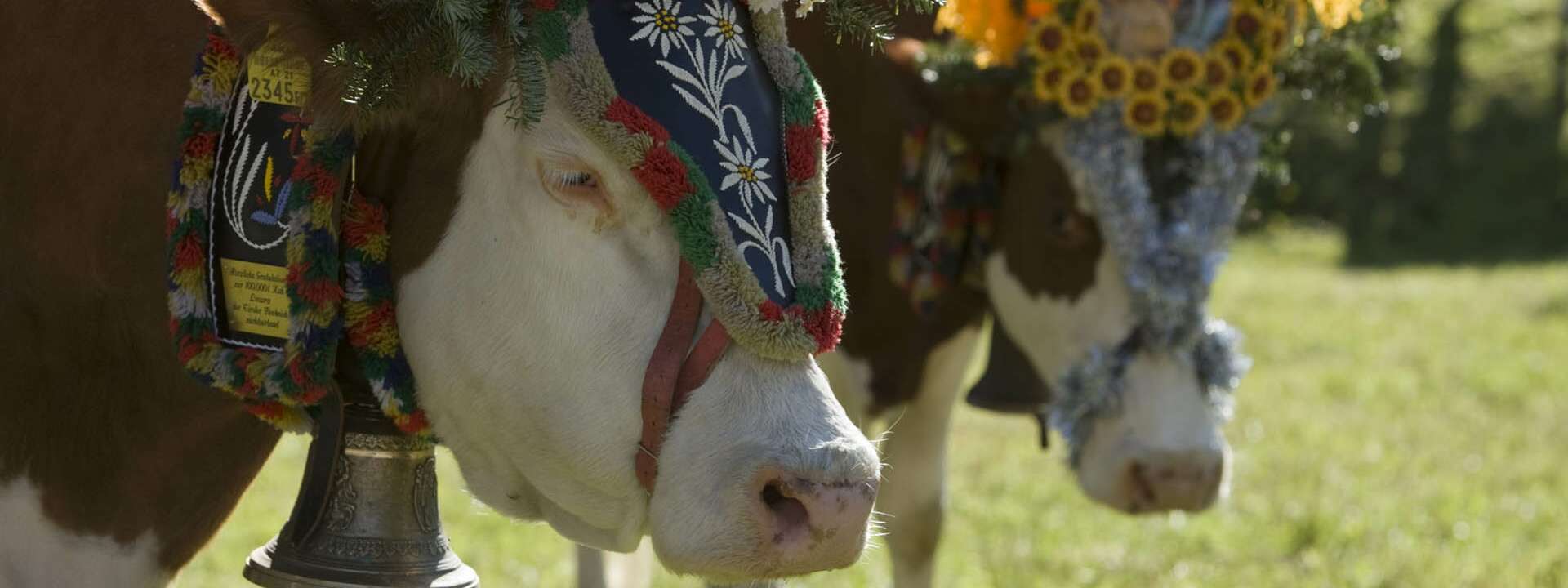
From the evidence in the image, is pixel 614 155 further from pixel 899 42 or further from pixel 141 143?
pixel 899 42

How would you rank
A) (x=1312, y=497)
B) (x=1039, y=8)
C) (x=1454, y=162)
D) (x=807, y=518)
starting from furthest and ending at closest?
1. (x=1454, y=162)
2. (x=1312, y=497)
3. (x=1039, y=8)
4. (x=807, y=518)

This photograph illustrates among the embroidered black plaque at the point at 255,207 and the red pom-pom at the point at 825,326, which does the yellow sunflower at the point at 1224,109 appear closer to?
the red pom-pom at the point at 825,326

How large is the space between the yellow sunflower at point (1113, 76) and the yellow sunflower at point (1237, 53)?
195 millimetres

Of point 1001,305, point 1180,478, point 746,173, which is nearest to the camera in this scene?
point 746,173

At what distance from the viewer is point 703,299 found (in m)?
2.01

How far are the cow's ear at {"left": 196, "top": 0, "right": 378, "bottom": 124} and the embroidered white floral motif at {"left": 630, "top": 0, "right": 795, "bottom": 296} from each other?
0.34m

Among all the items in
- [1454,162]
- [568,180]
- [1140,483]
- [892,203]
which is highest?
[568,180]

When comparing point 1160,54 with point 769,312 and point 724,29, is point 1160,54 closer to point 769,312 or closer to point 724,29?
point 724,29

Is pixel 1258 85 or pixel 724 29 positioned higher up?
pixel 724 29

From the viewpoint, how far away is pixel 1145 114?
3814 mm

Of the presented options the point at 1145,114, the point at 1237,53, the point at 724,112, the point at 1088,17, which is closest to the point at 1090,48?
the point at 1088,17

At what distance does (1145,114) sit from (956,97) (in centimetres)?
44

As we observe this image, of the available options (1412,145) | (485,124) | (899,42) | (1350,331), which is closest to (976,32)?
(899,42)

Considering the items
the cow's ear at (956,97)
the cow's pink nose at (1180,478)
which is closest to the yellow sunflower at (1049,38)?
the cow's ear at (956,97)
